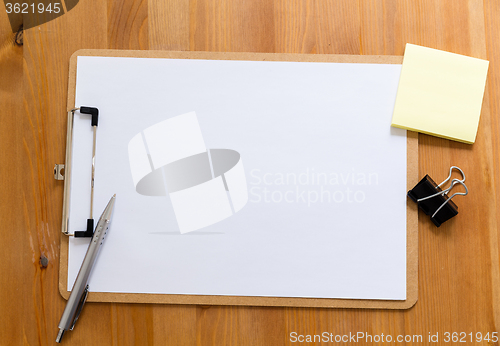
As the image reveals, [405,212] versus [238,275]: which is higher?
[405,212]

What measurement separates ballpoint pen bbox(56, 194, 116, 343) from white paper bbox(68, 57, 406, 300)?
0.02 meters

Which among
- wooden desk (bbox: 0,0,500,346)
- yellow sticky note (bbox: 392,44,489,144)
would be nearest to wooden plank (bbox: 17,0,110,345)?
wooden desk (bbox: 0,0,500,346)

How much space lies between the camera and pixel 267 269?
0.52m

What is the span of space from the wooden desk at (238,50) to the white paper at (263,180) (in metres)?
0.04

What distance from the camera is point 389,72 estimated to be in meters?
0.53

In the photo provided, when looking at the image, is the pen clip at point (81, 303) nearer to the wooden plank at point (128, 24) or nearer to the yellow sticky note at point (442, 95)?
the wooden plank at point (128, 24)

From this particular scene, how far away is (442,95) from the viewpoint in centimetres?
52

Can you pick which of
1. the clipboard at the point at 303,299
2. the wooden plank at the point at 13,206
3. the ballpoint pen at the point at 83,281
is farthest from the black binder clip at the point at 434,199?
the wooden plank at the point at 13,206

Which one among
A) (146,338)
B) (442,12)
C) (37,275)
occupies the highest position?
(442,12)

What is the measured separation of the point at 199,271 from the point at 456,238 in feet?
1.52

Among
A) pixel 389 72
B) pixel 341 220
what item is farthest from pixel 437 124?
pixel 341 220

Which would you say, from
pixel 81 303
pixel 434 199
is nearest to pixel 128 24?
pixel 81 303

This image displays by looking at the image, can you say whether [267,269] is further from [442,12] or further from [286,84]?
[442,12]

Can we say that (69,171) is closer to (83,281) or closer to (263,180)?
(83,281)
